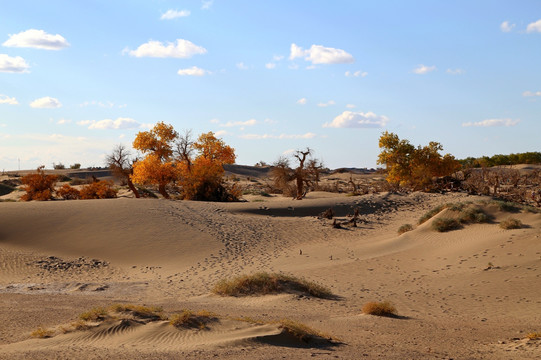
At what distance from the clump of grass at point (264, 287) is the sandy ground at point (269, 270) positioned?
1.35 ft

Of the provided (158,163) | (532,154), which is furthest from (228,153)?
(532,154)

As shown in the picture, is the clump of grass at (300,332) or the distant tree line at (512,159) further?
the distant tree line at (512,159)

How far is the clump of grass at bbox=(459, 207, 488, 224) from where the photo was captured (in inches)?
870

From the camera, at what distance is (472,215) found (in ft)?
74.1

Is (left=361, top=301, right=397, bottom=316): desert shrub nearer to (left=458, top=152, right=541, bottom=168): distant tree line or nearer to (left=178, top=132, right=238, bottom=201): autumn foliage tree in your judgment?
Result: (left=178, top=132, right=238, bottom=201): autumn foliage tree

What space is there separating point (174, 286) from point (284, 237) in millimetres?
9116

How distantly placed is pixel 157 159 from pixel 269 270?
20.6 meters

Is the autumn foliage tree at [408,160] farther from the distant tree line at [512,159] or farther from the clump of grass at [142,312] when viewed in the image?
the distant tree line at [512,159]

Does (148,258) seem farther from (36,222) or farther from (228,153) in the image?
(228,153)

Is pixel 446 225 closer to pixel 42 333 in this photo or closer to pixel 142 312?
pixel 142 312

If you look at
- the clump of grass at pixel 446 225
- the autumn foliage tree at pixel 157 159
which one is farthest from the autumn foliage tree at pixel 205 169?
the clump of grass at pixel 446 225

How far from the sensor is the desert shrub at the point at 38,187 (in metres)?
34.8

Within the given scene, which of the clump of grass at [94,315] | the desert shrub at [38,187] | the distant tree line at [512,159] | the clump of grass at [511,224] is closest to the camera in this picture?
the clump of grass at [94,315]

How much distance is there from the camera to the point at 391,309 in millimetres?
12422
